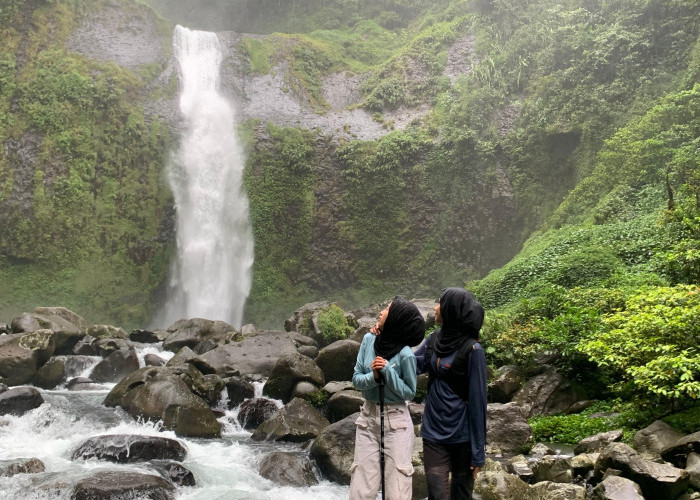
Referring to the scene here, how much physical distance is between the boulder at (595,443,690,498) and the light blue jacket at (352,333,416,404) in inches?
115

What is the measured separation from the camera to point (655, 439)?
5.96 meters

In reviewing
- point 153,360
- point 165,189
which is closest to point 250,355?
point 153,360

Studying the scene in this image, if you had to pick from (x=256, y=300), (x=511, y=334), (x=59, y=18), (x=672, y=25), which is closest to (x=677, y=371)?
(x=511, y=334)

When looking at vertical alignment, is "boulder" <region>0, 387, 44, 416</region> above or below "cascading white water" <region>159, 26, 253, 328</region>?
below

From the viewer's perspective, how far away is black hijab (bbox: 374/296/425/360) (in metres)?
3.75

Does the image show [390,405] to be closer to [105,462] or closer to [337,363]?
[105,462]

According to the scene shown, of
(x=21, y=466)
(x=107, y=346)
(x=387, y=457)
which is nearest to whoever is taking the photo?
(x=387, y=457)

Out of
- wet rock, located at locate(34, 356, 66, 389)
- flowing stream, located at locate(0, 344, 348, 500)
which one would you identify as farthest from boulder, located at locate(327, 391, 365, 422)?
wet rock, located at locate(34, 356, 66, 389)

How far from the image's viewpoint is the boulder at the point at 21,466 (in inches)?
287

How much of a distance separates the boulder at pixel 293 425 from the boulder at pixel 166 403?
91 centimetres

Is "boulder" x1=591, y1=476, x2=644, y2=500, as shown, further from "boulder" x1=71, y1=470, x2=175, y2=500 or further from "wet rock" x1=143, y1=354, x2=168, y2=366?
"wet rock" x1=143, y1=354, x2=168, y2=366

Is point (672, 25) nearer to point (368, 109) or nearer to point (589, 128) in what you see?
point (589, 128)

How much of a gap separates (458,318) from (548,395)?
6.51 meters

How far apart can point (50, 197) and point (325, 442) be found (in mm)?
22659
